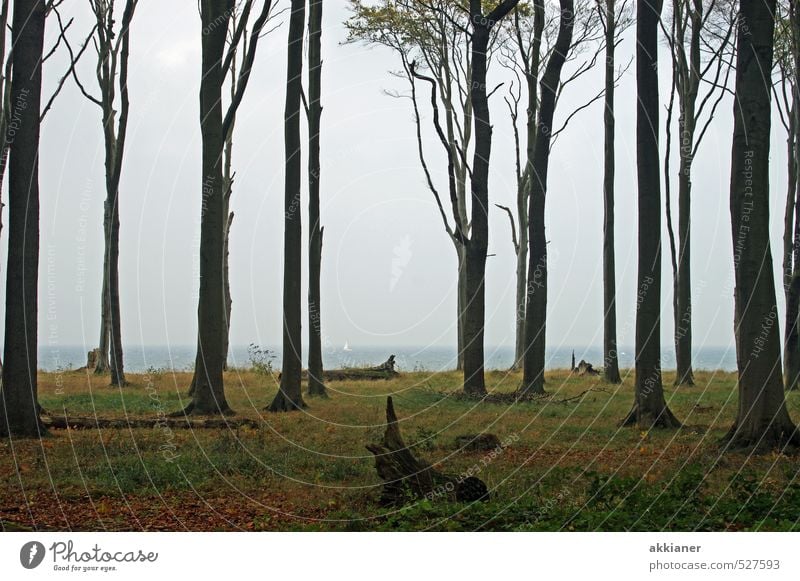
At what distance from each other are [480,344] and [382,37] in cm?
1167

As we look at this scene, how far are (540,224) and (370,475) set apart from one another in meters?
11.2

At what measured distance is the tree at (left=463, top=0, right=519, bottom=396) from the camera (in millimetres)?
19094

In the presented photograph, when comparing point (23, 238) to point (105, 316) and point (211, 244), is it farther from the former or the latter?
point (105, 316)

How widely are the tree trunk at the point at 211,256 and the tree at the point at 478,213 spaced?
601 cm

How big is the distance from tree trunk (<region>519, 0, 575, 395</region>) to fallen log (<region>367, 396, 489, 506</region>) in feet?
33.8

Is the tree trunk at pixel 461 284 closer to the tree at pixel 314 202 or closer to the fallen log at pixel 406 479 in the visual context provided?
the tree at pixel 314 202

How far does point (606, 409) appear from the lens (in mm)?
16422

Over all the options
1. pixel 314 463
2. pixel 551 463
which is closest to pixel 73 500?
pixel 314 463

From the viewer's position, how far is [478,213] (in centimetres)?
1969

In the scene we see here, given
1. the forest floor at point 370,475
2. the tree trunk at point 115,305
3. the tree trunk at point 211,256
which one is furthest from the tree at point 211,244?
the tree trunk at point 115,305

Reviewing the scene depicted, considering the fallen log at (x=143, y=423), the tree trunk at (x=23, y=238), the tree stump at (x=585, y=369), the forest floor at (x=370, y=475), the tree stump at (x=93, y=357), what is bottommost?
the forest floor at (x=370, y=475)

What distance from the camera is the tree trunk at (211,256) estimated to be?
1516cm

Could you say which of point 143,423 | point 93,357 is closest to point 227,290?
point 93,357

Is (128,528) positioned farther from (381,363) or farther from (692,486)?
(381,363)
